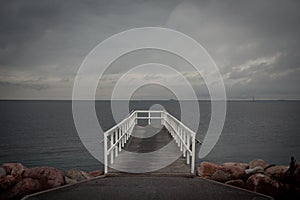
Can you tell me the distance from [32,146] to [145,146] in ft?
119

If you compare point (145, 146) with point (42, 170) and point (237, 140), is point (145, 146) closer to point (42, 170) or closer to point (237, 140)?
point (42, 170)

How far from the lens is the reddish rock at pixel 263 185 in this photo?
9.28 metres

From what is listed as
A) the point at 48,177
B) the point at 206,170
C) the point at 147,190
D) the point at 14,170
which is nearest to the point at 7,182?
the point at 14,170

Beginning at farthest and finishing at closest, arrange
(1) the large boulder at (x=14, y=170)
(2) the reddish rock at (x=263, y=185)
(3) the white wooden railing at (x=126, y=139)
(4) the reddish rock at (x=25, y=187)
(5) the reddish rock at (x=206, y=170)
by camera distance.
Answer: (5) the reddish rock at (x=206, y=170)
(1) the large boulder at (x=14, y=170)
(2) the reddish rock at (x=263, y=185)
(4) the reddish rock at (x=25, y=187)
(3) the white wooden railing at (x=126, y=139)

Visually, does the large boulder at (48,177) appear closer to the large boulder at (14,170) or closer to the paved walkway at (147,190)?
A: the large boulder at (14,170)

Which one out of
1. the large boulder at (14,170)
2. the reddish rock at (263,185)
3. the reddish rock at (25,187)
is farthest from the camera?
the large boulder at (14,170)

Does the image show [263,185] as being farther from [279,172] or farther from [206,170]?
[206,170]

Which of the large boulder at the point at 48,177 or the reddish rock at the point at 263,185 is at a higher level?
the large boulder at the point at 48,177

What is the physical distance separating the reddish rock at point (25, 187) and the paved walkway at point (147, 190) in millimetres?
3417

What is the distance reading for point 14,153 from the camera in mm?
36938

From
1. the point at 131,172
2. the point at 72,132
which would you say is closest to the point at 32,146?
the point at 72,132

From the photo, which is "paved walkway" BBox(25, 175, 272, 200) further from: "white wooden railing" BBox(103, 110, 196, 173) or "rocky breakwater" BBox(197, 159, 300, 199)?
"rocky breakwater" BBox(197, 159, 300, 199)

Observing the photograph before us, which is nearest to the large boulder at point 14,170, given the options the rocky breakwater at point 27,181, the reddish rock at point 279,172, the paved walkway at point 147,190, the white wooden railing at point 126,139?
the rocky breakwater at point 27,181

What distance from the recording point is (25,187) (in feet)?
30.3
